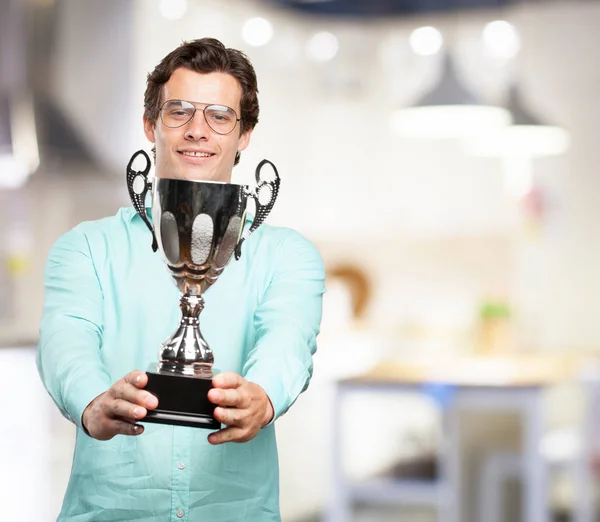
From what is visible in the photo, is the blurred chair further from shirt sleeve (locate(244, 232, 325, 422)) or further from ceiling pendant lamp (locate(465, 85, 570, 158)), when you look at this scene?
shirt sleeve (locate(244, 232, 325, 422))

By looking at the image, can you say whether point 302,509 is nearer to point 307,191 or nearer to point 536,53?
point 307,191

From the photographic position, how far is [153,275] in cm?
98

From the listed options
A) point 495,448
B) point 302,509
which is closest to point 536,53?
point 495,448

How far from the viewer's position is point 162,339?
0.95m

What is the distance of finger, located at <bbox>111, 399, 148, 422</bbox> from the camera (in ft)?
2.61

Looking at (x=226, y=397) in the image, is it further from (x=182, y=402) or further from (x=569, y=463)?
(x=569, y=463)

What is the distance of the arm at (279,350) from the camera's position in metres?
0.82

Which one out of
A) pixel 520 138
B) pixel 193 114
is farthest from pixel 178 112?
pixel 520 138

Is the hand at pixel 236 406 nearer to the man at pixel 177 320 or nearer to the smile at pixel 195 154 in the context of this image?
the man at pixel 177 320

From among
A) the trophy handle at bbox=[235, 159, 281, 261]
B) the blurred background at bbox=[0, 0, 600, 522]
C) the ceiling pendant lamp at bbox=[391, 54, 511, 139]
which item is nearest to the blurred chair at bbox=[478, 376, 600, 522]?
the blurred background at bbox=[0, 0, 600, 522]

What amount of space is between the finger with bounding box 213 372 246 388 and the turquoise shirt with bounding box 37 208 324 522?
82 millimetres

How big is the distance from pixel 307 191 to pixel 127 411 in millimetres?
5542

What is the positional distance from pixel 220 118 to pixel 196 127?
26 millimetres

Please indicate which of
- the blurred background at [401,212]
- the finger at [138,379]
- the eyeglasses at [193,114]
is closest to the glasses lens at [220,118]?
the eyeglasses at [193,114]
